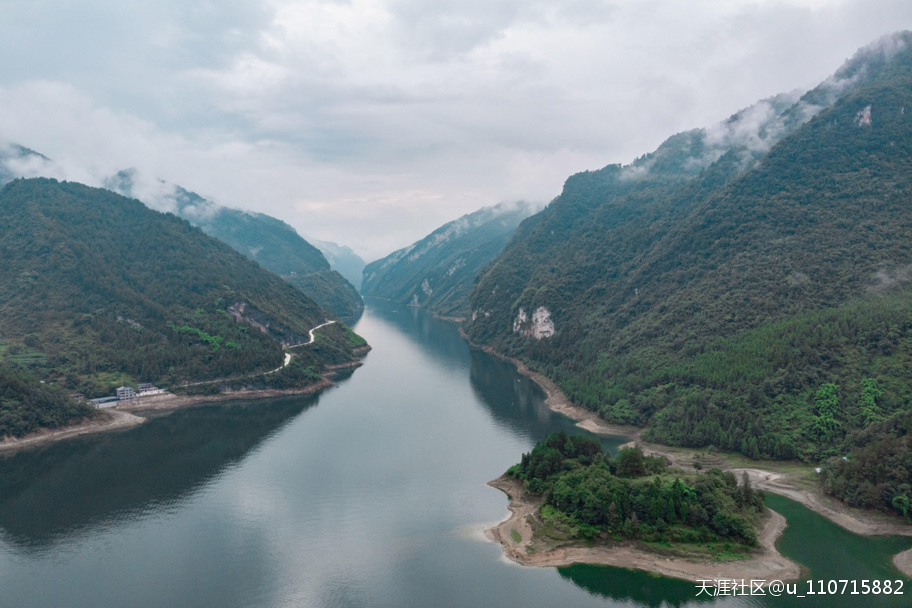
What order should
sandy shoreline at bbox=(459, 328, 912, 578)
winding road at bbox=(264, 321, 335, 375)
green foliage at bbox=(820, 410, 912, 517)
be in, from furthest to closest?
winding road at bbox=(264, 321, 335, 375) → green foliage at bbox=(820, 410, 912, 517) → sandy shoreline at bbox=(459, 328, 912, 578)

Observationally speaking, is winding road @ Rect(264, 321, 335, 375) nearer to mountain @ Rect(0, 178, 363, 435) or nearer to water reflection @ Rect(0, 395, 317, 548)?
mountain @ Rect(0, 178, 363, 435)

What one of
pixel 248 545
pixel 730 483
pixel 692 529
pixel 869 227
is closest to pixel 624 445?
pixel 730 483

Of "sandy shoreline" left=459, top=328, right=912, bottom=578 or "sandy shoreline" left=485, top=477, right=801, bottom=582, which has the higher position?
"sandy shoreline" left=459, top=328, right=912, bottom=578

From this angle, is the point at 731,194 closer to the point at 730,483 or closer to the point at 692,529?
the point at 730,483

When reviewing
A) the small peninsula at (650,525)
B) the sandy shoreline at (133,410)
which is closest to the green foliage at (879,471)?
the small peninsula at (650,525)

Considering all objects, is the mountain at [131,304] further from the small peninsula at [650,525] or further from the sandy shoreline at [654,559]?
the sandy shoreline at [654,559]

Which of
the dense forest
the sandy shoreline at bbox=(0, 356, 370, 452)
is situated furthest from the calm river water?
the dense forest
